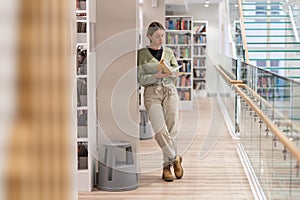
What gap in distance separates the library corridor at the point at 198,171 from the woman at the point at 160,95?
9.9 inches

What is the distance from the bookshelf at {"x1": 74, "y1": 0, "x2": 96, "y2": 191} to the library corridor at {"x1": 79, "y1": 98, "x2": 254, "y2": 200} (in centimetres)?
21

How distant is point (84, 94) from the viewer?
16.0ft

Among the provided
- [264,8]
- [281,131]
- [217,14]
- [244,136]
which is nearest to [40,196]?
[281,131]

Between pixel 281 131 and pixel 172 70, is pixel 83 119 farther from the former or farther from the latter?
pixel 281 131

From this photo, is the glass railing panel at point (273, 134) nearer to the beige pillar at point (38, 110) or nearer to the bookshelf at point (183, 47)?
the beige pillar at point (38, 110)

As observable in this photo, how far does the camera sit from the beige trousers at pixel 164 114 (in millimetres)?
5277

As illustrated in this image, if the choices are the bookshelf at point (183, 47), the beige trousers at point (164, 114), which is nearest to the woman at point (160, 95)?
the beige trousers at point (164, 114)

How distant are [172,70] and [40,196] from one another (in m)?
4.36

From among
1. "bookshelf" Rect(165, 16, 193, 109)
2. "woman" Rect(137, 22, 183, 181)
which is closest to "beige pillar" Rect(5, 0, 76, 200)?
"woman" Rect(137, 22, 183, 181)

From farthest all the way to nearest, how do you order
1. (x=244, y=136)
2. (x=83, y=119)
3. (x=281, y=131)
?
1. (x=244, y=136)
2. (x=83, y=119)
3. (x=281, y=131)

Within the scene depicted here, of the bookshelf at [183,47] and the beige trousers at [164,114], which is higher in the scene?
the bookshelf at [183,47]

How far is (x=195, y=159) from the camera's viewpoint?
21.4ft

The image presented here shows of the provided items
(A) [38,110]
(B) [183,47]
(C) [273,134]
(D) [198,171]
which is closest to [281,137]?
(C) [273,134]

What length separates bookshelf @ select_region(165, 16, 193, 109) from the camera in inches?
466
